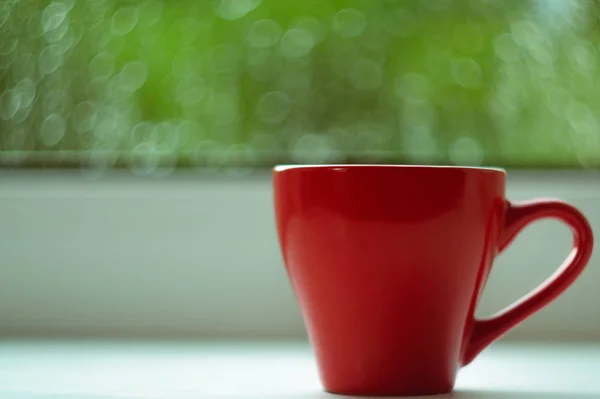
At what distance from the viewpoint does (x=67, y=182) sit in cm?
79

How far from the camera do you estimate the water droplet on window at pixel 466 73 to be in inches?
32.0

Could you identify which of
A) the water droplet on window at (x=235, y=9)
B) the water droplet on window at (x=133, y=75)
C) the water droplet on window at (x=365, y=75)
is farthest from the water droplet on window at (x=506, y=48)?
the water droplet on window at (x=133, y=75)

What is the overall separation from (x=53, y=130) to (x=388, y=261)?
500mm

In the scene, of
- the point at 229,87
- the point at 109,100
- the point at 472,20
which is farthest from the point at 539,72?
the point at 109,100

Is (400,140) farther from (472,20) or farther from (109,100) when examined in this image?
(109,100)

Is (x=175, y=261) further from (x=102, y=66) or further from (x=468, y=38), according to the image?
(x=468, y=38)

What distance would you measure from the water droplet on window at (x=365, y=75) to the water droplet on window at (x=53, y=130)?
0.28 metres

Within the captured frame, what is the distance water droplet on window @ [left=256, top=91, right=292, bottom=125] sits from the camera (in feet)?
2.67

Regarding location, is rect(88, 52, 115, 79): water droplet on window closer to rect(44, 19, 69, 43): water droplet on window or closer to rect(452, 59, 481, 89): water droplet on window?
rect(44, 19, 69, 43): water droplet on window

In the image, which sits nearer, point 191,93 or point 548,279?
point 548,279

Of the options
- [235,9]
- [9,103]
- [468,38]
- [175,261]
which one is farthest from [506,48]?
[9,103]

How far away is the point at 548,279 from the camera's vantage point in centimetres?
48

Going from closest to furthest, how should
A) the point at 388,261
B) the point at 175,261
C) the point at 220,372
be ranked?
the point at 388,261 → the point at 220,372 → the point at 175,261

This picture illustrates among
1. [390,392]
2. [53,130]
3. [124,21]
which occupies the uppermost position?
[124,21]
